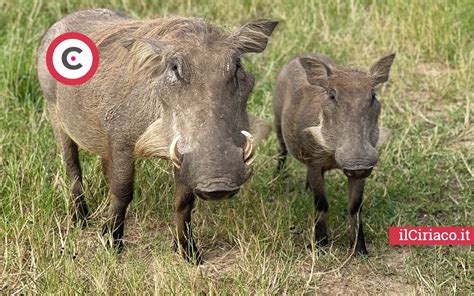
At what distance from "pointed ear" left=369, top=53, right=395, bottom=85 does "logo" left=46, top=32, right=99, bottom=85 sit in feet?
4.69

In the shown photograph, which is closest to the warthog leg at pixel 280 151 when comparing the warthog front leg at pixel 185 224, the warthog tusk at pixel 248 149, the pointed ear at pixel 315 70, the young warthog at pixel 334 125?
the young warthog at pixel 334 125

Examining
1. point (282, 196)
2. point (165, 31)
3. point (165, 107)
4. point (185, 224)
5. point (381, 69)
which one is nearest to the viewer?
point (165, 107)

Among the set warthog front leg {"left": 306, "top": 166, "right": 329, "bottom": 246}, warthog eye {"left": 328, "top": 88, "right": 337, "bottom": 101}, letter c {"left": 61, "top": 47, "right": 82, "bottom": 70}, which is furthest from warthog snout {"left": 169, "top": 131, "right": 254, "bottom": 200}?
warthog front leg {"left": 306, "top": 166, "right": 329, "bottom": 246}

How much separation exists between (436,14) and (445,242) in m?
2.88

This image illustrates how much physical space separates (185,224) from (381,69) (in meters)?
1.31

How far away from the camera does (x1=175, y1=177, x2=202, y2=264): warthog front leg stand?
4.05m

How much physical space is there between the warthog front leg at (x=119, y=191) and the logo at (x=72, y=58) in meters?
0.49

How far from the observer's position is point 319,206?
4.46 m

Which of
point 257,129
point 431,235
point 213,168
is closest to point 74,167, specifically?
point 257,129

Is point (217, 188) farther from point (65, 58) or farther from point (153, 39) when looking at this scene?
point (65, 58)

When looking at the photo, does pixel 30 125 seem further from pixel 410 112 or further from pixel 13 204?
pixel 410 112

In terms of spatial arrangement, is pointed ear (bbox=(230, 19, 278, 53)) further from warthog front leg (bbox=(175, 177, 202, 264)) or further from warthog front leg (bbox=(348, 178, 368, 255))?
warthog front leg (bbox=(348, 178, 368, 255))

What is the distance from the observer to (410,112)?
237 inches

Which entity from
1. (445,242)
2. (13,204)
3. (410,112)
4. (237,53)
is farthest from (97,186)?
(410,112)
